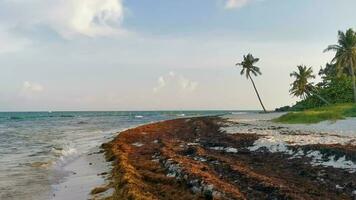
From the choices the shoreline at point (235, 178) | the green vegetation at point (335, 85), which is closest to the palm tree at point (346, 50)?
the green vegetation at point (335, 85)

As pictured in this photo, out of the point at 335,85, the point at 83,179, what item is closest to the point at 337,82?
the point at 335,85

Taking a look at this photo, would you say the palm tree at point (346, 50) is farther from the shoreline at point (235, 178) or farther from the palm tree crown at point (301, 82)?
the shoreline at point (235, 178)

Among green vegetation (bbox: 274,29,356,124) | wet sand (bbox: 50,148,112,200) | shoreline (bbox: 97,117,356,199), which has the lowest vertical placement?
wet sand (bbox: 50,148,112,200)

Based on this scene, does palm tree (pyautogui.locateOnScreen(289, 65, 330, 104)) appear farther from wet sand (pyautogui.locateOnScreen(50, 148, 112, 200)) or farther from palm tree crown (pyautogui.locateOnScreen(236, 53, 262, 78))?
wet sand (pyautogui.locateOnScreen(50, 148, 112, 200))

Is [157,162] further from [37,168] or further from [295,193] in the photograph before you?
[295,193]

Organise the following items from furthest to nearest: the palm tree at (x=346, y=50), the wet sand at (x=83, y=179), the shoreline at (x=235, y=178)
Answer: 1. the palm tree at (x=346, y=50)
2. the wet sand at (x=83, y=179)
3. the shoreline at (x=235, y=178)

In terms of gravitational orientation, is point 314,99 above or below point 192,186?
above

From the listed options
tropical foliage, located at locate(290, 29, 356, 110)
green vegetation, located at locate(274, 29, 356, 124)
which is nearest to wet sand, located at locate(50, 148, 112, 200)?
green vegetation, located at locate(274, 29, 356, 124)

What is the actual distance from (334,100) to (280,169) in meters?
57.6

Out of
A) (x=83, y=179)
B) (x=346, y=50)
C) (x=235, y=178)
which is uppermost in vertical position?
(x=346, y=50)

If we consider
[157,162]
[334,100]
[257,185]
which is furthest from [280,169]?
[334,100]

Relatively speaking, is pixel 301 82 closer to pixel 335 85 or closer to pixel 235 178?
pixel 335 85

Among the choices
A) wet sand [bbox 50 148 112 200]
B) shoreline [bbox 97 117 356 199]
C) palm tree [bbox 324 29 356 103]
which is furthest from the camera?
palm tree [bbox 324 29 356 103]

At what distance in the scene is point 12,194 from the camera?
14.9 m
